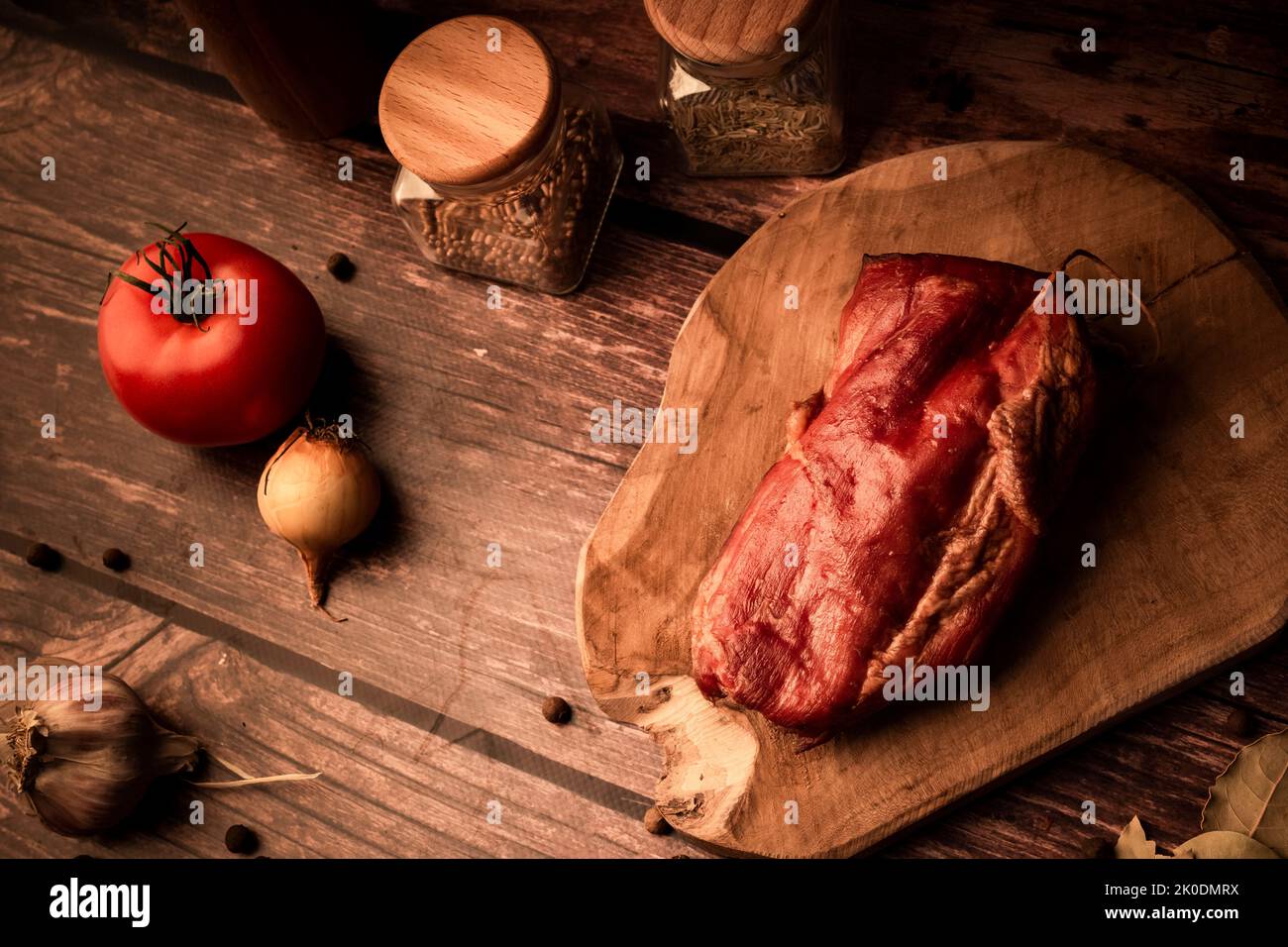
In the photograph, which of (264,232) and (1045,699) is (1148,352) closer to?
(1045,699)

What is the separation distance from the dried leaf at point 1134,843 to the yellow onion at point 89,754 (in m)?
1.64

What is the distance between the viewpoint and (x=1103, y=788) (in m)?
2.10

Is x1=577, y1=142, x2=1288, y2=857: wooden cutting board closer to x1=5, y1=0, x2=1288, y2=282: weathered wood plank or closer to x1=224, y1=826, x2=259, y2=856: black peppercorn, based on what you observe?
x1=5, y1=0, x2=1288, y2=282: weathered wood plank

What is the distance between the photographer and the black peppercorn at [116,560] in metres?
2.40

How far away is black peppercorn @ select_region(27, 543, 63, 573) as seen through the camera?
2414 mm

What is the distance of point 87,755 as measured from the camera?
215 centimetres

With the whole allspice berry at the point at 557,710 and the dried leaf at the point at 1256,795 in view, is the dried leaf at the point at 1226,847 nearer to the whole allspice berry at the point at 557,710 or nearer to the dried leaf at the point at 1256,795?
the dried leaf at the point at 1256,795

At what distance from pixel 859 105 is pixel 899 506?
1042 mm

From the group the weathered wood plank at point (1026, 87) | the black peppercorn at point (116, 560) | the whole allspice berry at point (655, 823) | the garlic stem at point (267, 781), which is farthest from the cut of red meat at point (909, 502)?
the black peppercorn at point (116, 560)

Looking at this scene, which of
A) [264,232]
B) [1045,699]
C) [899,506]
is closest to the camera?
[899,506]

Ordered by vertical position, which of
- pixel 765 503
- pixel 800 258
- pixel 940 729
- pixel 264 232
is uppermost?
pixel 800 258

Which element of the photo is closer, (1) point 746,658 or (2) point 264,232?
(1) point 746,658

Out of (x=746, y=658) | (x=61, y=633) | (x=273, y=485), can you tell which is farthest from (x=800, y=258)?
(x=61, y=633)

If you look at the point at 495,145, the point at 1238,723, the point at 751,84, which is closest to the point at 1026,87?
the point at 751,84
